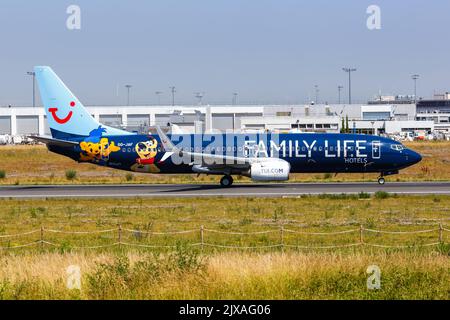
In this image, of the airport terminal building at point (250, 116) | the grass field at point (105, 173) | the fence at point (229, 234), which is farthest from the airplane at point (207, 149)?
the airport terminal building at point (250, 116)

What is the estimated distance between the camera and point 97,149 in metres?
58.1

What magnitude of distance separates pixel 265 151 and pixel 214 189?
476 centimetres

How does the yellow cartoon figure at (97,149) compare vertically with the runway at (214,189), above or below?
above

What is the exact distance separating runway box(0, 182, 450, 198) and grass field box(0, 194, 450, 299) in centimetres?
388

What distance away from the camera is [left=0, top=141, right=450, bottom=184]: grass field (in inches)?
2689

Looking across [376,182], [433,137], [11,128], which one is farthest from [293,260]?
[11,128]

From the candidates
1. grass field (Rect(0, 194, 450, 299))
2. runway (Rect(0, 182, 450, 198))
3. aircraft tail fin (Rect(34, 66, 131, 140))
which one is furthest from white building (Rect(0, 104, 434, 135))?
grass field (Rect(0, 194, 450, 299))

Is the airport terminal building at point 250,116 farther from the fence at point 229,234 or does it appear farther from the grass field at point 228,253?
the fence at point 229,234

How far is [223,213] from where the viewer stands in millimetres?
41594

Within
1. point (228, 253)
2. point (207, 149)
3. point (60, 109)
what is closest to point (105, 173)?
point (60, 109)

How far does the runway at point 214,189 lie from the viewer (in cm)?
5275

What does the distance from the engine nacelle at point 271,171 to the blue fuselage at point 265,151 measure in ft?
6.00

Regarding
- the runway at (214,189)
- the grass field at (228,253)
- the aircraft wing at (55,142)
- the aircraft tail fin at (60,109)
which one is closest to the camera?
the grass field at (228,253)
